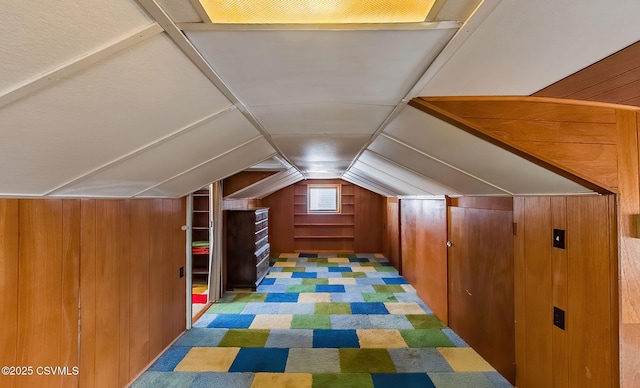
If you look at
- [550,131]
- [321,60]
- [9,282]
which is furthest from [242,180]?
[550,131]

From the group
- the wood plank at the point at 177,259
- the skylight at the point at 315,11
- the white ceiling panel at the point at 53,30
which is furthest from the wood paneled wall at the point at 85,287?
the skylight at the point at 315,11

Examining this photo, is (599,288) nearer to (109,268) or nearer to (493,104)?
(493,104)

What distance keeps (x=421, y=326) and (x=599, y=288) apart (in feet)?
7.19

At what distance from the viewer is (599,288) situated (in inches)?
62.5

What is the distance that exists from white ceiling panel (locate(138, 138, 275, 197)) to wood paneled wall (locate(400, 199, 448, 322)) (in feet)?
7.21

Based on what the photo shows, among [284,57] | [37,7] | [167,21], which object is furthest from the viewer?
[284,57]

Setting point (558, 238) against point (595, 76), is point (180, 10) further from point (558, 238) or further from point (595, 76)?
point (558, 238)

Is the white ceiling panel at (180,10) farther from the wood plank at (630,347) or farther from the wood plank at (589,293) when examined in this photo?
the wood plank at (630,347)

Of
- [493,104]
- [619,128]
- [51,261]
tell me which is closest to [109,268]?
[51,261]

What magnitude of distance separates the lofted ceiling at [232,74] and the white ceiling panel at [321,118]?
0.05 ft

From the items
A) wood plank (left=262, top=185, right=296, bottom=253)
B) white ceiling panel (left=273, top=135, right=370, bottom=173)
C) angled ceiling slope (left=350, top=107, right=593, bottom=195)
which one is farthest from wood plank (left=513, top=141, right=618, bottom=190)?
wood plank (left=262, top=185, right=296, bottom=253)

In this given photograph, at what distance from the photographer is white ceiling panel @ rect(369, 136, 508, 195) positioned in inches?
94.1

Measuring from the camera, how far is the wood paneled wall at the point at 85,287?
1593 millimetres

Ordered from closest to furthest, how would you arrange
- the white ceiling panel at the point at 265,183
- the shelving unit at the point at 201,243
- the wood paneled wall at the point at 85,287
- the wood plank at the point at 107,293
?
the wood paneled wall at the point at 85,287
the wood plank at the point at 107,293
the white ceiling panel at the point at 265,183
the shelving unit at the point at 201,243
